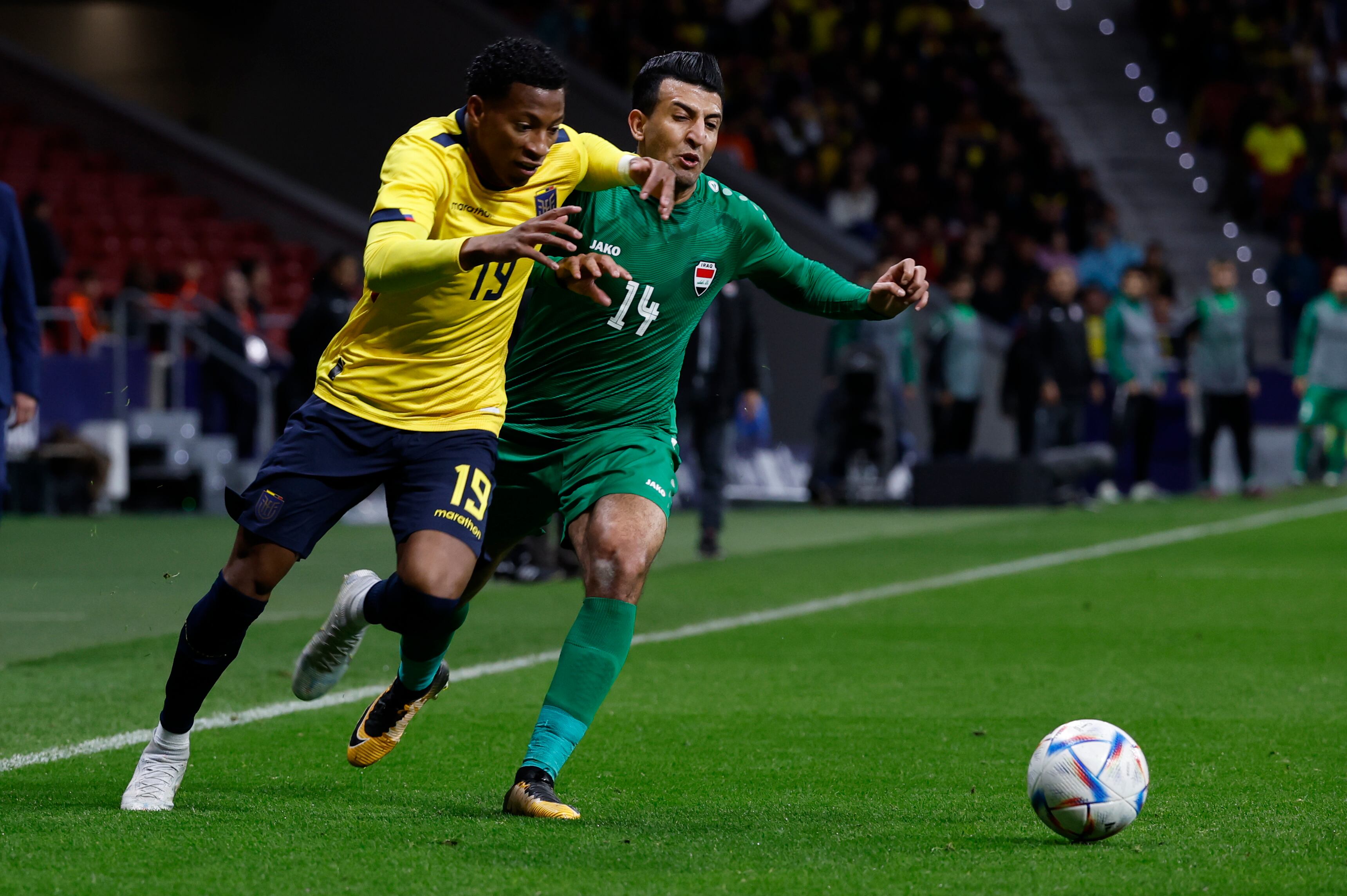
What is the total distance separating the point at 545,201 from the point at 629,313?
1.51 ft

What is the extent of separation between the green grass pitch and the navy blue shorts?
0.75 m

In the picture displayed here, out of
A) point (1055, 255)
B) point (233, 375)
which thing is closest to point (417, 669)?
point (233, 375)

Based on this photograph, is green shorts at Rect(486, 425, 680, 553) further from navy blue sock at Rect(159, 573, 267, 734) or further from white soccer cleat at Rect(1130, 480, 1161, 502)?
white soccer cleat at Rect(1130, 480, 1161, 502)

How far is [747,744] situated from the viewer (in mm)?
6207

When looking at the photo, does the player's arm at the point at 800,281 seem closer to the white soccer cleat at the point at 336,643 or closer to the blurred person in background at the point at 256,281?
the white soccer cleat at the point at 336,643

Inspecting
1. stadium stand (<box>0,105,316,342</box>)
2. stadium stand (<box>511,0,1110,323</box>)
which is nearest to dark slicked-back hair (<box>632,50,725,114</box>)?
stadium stand (<box>0,105,316,342</box>)

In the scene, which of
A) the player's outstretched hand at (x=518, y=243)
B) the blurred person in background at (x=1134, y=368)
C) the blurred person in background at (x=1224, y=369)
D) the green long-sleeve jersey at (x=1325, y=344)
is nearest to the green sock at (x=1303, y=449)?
the green long-sleeve jersey at (x=1325, y=344)

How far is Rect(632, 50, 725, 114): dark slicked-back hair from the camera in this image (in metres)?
5.59

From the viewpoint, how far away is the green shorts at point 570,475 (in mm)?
5434

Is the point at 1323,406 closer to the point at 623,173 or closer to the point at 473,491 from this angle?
the point at 623,173

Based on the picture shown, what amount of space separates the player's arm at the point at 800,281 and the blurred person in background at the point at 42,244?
10.6 meters

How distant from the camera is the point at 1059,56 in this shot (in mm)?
33125

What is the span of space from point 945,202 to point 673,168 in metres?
21.1

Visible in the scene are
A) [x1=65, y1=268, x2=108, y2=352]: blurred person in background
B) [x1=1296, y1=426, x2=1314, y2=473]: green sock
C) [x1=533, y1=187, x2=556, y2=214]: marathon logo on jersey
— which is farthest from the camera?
[x1=1296, y1=426, x2=1314, y2=473]: green sock
